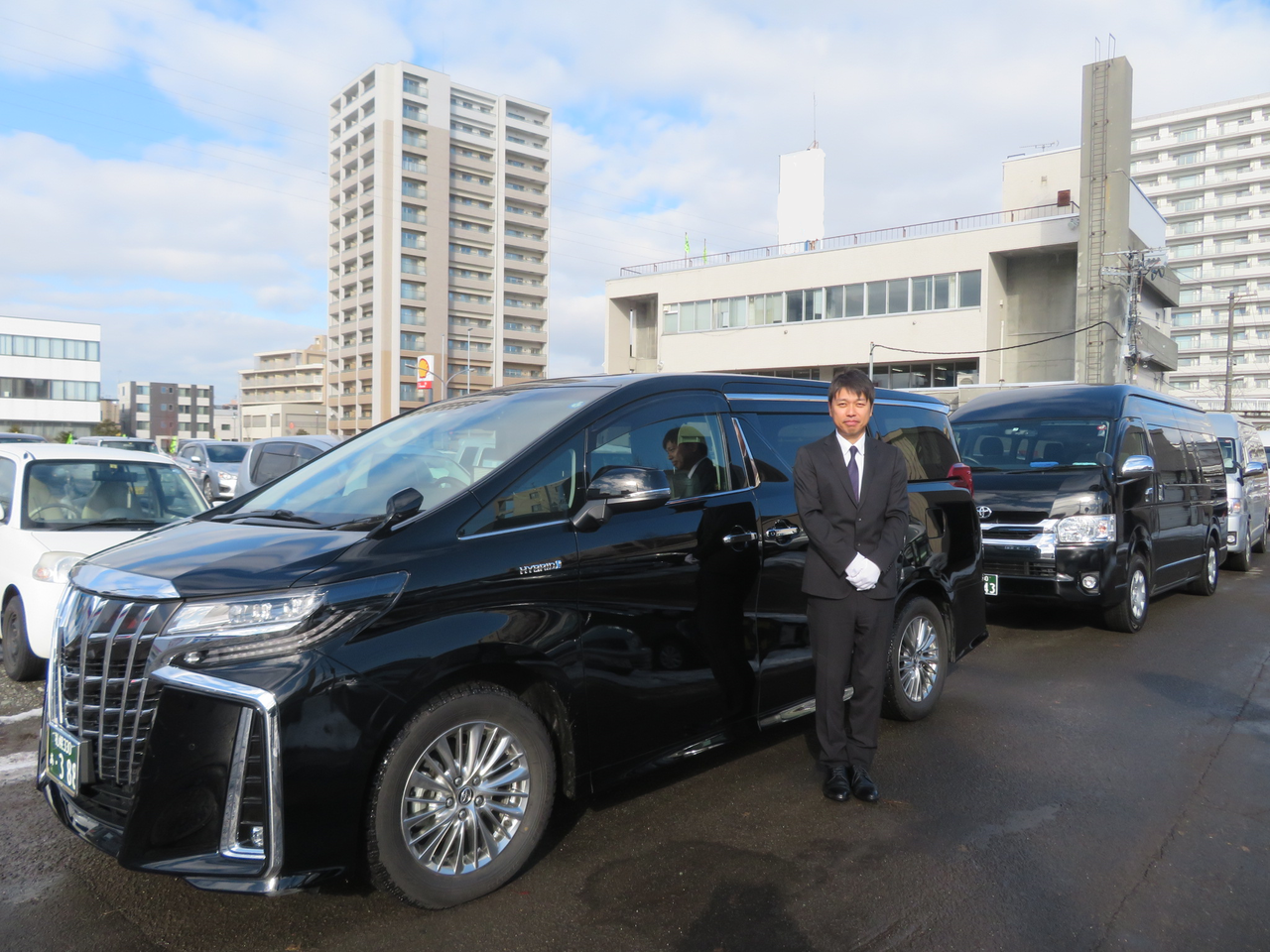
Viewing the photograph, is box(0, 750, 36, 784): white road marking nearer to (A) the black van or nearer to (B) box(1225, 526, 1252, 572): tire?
(A) the black van

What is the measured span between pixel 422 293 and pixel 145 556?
83961 millimetres

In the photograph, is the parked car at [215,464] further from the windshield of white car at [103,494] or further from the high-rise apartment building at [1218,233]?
the high-rise apartment building at [1218,233]

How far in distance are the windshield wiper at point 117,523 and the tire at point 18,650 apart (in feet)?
1.90

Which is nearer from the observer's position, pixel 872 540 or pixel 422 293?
pixel 872 540

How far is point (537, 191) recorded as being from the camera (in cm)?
9300

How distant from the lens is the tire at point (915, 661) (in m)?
5.22

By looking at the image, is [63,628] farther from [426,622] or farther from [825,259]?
[825,259]

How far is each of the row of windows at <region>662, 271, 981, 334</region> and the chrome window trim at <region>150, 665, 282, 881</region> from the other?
152 feet

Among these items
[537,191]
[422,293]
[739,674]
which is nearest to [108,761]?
[739,674]

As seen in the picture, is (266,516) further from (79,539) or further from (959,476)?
(959,476)

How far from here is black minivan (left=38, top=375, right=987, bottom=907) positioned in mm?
2809

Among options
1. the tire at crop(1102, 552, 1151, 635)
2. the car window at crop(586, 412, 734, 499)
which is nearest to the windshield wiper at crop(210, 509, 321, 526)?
the car window at crop(586, 412, 734, 499)

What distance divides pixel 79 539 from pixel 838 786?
5.30m

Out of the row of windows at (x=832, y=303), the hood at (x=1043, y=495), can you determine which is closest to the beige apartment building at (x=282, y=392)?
the row of windows at (x=832, y=303)
